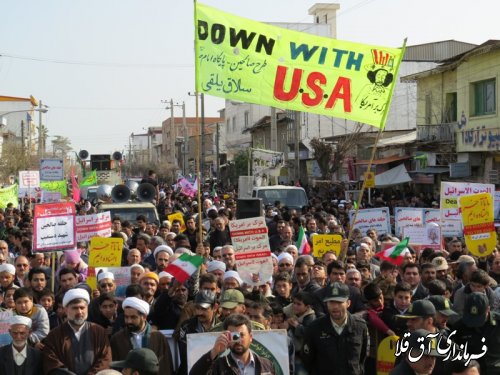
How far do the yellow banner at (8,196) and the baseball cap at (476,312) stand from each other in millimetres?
19145

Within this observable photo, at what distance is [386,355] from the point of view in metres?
7.73

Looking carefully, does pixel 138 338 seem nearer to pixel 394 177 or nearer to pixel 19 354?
pixel 19 354

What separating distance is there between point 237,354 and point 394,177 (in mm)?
28507

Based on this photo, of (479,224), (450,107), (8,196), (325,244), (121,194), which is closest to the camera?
(479,224)

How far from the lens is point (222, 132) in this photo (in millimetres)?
94562

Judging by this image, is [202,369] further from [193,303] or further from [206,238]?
[206,238]

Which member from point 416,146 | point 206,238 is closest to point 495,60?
point 416,146

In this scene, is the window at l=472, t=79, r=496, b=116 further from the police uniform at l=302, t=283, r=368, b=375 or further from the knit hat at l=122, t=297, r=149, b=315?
the knit hat at l=122, t=297, r=149, b=315

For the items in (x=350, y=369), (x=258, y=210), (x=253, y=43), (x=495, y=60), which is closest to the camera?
(x=350, y=369)

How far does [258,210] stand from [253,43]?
22.7ft

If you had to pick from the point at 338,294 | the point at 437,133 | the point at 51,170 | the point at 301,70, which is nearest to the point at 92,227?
the point at 301,70

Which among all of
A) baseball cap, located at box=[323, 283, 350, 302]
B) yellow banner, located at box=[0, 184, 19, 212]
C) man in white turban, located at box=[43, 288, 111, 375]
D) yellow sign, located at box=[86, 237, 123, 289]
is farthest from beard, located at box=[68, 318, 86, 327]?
yellow banner, located at box=[0, 184, 19, 212]

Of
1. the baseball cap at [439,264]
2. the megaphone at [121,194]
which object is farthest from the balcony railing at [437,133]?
the baseball cap at [439,264]

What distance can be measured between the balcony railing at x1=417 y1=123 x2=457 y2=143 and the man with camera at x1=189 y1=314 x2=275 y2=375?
2727 cm
